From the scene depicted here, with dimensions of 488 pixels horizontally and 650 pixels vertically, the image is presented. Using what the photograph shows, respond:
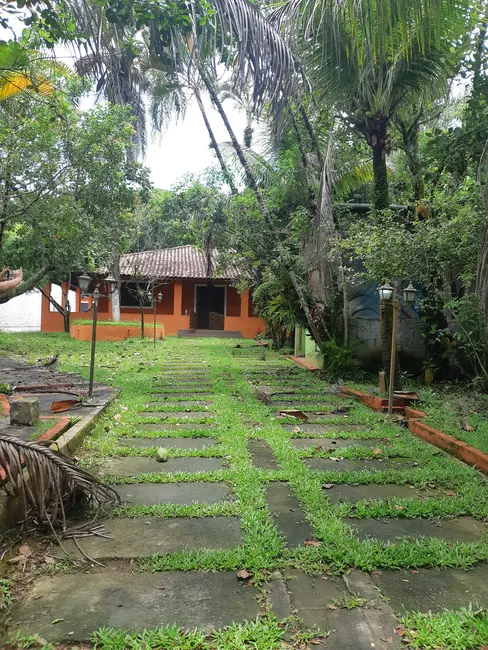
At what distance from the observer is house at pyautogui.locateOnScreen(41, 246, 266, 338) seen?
2114cm

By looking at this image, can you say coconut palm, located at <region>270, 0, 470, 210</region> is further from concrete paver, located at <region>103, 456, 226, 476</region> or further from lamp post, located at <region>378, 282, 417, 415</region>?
concrete paver, located at <region>103, 456, 226, 476</region>

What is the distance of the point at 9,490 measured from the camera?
8.42 feet

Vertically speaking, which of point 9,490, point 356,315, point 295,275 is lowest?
point 9,490

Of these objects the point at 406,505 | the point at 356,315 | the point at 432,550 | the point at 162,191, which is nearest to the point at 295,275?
the point at 356,315

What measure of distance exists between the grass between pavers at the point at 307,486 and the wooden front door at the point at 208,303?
15.9 metres

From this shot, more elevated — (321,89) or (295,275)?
(321,89)

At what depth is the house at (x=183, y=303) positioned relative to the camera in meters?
21.1

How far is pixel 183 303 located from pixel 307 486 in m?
19.2

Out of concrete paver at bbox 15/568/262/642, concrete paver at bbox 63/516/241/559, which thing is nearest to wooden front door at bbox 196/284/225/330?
concrete paver at bbox 63/516/241/559

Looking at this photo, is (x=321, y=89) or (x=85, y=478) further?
(x=321, y=89)

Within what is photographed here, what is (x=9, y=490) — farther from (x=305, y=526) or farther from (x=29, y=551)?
(x=305, y=526)

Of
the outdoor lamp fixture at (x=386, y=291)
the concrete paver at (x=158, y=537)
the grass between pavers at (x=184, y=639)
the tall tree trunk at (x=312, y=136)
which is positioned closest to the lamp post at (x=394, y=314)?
the outdoor lamp fixture at (x=386, y=291)

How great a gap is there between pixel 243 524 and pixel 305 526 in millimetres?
379

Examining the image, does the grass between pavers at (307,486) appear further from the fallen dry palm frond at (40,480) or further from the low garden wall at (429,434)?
the fallen dry palm frond at (40,480)
